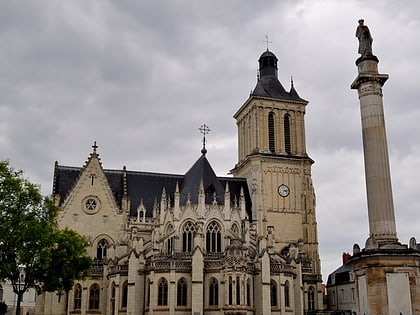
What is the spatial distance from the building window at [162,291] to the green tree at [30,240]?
11.5 meters

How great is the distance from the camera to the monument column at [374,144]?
20141 millimetres

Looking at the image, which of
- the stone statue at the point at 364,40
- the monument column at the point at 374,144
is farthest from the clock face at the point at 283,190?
the stone statue at the point at 364,40

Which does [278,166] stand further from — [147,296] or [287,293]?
[147,296]

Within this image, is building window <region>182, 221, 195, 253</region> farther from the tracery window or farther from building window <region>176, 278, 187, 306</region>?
building window <region>176, 278, 187, 306</region>

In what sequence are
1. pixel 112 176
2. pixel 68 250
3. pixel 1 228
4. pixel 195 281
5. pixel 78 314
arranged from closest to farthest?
pixel 1 228, pixel 68 250, pixel 195 281, pixel 78 314, pixel 112 176

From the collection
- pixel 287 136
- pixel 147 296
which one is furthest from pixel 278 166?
A: pixel 147 296

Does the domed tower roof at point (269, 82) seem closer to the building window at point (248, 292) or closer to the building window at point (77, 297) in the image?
the building window at point (248, 292)

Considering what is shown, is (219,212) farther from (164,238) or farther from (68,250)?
(68,250)

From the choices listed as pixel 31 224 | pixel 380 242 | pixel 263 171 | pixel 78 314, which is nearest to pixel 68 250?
pixel 31 224

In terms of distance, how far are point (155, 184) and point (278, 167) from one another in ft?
51.2

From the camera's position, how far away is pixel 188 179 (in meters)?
58.4

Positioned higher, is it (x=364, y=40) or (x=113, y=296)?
(x=364, y=40)

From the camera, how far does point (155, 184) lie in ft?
205

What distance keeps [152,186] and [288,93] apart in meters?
22.9
